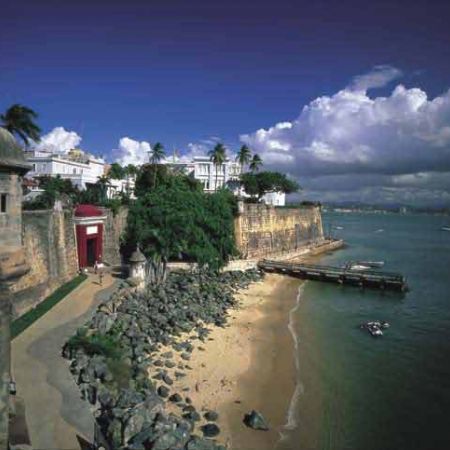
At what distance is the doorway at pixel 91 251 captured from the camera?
28.7 meters

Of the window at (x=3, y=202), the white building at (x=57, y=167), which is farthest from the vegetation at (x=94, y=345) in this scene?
the white building at (x=57, y=167)

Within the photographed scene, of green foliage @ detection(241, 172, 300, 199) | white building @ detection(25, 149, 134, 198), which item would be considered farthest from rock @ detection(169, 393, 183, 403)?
green foliage @ detection(241, 172, 300, 199)

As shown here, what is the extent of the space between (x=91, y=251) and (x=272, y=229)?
85.1 ft

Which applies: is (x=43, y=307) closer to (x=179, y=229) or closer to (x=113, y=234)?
(x=179, y=229)

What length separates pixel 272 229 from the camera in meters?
49.3

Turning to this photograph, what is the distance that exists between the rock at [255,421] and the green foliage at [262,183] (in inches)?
2006

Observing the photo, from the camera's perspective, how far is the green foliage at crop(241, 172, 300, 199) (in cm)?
6322

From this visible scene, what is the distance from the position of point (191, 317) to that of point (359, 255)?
47.5 metres

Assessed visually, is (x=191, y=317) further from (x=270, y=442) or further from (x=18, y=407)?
(x=18, y=407)

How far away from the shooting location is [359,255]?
63.1 metres

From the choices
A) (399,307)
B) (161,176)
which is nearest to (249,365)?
(399,307)

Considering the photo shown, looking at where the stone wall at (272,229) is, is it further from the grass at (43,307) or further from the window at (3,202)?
the window at (3,202)

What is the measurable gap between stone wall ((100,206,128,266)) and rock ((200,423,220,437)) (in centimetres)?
2030

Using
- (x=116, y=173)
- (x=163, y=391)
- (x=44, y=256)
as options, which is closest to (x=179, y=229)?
(x=44, y=256)
